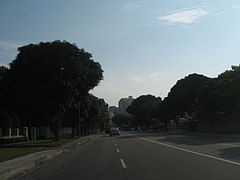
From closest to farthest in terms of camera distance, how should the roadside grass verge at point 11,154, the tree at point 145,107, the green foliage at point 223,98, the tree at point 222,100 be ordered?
1. the roadside grass verge at point 11,154
2. the green foliage at point 223,98
3. the tree at point 222,100
4. the tree at point 145,107

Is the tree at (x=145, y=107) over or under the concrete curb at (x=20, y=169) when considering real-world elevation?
over

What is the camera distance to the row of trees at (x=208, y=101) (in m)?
54.8

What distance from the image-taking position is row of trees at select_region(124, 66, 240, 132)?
54.8 meters

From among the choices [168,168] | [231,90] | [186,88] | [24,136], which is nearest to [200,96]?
[231,90]

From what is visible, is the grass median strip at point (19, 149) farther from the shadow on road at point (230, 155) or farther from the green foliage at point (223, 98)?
the green foliage at point (223, 98)

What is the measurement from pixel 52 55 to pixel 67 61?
1734 millimetres

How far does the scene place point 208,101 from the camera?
6156cm

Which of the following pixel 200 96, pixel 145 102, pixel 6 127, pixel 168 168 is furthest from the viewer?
pixel 145 102

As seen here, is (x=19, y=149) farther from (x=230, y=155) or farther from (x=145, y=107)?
(x=145, y=107)

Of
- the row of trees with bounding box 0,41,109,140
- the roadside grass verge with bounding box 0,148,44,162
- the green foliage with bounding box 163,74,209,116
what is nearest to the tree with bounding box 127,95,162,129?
the green foliage with bounding box 163,74,209,116

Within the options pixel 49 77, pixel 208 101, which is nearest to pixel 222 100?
pixel 208 101

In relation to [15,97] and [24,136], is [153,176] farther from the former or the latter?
[24,136]

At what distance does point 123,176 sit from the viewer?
13180 mm

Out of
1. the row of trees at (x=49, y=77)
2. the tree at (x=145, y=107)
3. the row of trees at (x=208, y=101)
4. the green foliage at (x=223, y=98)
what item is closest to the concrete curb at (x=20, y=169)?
the row of trees at (x=49, y=77)
